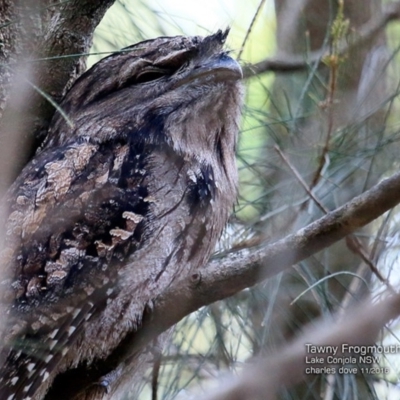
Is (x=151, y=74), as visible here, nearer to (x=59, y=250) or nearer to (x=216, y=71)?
(x=216, y=71)

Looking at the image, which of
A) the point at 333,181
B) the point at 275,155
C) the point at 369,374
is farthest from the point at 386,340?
the point at 275,155

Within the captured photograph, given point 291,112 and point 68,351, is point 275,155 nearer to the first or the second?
point 291,112

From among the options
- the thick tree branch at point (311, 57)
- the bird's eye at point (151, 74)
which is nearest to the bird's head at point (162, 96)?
the bird's eye at point (151, 74)

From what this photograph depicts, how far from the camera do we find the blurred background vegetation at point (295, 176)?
9.60 feet

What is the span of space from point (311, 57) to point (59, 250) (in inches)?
65.9

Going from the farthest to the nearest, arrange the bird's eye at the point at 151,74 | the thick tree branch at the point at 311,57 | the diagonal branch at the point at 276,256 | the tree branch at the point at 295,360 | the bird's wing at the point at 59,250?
the thick tree branch at the point at 311,57, the bird's eye at the point at 151,74, the bird's wing at the point at 59,250, the diagonal branch at the point at 276,256, the tree branch at the point at 295,360

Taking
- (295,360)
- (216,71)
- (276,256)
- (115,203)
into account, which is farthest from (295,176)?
(295,360)

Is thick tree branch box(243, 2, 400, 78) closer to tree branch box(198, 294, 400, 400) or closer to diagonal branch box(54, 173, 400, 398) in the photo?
diagonal branch box(54, 173, 400, 398)

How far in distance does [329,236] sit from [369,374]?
1.22 metres

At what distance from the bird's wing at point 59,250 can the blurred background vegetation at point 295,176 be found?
0.60 m

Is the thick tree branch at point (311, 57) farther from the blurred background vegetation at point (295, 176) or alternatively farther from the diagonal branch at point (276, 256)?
the diagonal branch at point (276, 256)

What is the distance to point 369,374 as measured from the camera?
2.84 meters

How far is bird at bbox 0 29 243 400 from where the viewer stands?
91.1 inches

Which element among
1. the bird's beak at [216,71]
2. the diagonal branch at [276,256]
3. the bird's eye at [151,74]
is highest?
the bird's eye at [151,74]
